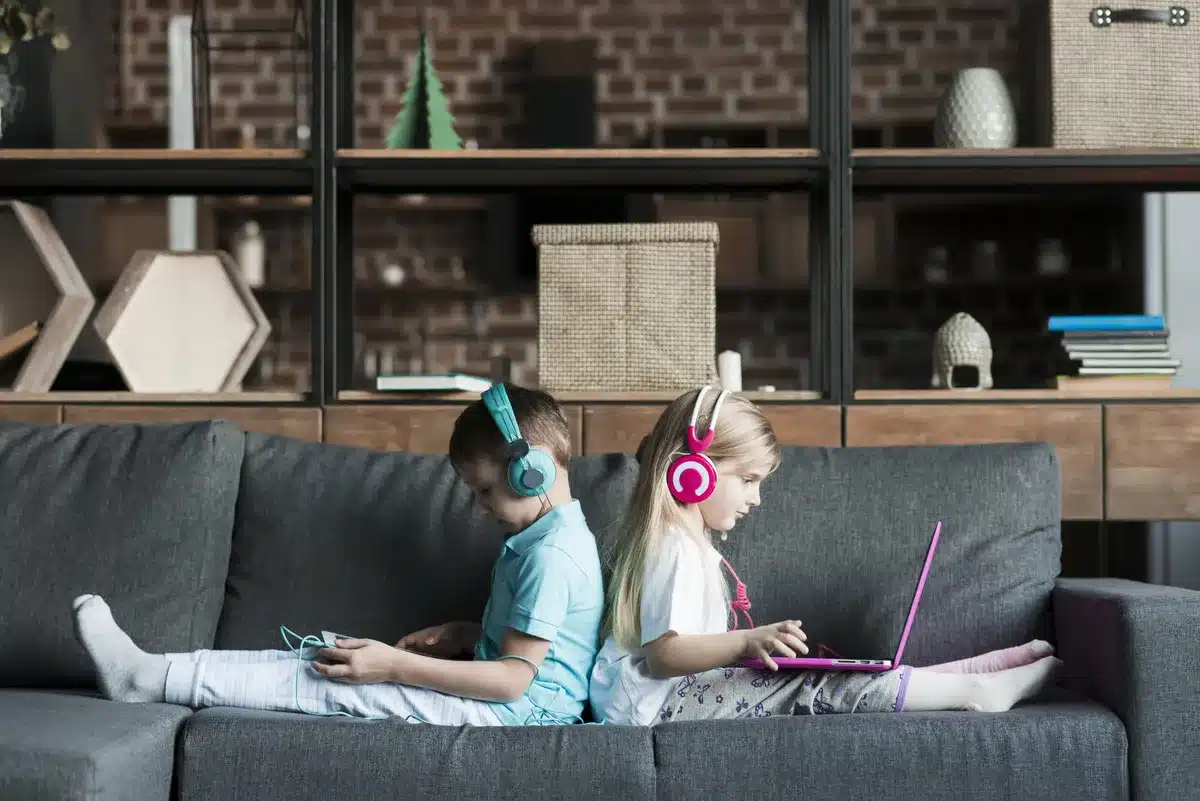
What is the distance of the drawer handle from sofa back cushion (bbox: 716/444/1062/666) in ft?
3.50

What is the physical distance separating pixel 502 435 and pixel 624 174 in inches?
41.6

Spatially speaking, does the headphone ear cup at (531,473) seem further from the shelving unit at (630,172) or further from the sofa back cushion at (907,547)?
the shelving unit at (630,172)

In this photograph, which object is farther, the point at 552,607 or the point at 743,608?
the point at 743,608

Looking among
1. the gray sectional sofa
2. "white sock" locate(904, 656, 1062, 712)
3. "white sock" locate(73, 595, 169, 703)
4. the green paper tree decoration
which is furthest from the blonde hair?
the green paper tree decoration

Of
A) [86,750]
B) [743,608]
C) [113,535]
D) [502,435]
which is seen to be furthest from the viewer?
[113,535]

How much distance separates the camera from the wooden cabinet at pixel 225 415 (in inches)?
105

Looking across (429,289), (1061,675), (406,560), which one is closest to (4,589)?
(406,560)

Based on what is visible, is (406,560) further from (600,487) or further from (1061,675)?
(1061,675)

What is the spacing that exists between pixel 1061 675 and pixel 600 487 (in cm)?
81

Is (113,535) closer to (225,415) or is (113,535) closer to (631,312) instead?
(225,415)

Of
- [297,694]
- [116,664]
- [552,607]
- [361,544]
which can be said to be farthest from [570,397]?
[116,664]

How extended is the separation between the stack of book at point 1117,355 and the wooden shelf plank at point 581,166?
2.20ft

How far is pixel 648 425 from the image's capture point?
8.69 feet

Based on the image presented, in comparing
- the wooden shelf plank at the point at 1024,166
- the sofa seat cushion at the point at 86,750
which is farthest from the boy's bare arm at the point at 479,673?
the wooden shelf plank at the point at 1024,166
